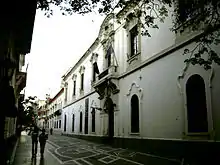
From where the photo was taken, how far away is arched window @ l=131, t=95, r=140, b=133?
16016mm

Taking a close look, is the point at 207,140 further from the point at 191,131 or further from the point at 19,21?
the point at 19,21

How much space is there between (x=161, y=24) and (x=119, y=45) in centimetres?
593

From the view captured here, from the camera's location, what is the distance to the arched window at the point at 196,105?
10445 mm

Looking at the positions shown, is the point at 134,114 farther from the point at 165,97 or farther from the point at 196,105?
the point at 196,105

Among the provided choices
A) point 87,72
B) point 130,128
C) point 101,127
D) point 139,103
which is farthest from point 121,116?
point 87,72

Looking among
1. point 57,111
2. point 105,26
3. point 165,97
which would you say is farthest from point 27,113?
point 57,111

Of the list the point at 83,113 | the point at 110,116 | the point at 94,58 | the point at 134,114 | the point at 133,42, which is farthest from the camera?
the point at 83,113

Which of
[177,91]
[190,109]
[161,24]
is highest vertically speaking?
[161,24]

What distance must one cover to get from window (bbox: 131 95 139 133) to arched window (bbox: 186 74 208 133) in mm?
5162

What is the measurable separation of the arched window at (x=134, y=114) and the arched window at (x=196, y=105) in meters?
5.16

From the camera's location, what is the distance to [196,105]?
10.9 metres

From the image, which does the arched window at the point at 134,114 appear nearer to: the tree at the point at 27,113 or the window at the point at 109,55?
the window at the point at 109,55

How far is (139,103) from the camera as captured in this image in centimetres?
1556

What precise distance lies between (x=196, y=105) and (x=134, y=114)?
6024mm
